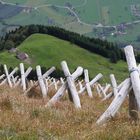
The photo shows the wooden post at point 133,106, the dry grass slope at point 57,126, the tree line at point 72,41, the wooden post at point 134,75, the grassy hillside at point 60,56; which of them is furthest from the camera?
the tree line at point 72,41

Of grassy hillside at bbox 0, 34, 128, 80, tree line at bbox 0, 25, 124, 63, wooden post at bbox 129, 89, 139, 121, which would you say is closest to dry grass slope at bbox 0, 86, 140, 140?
wooden post at bbox 129, 89, 139, 121

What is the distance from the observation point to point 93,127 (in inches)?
415

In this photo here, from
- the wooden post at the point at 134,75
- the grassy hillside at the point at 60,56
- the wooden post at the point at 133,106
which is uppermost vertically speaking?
the wooden post at the point at 134,75

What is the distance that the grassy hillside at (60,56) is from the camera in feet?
478

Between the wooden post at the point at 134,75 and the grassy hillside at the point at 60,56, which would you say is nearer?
the wooden post at the point at 134,75

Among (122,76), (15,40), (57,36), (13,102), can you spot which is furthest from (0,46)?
(13,102)

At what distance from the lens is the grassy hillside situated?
145750 millimetres

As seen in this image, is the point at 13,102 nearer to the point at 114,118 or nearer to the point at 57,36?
the point at 114,118

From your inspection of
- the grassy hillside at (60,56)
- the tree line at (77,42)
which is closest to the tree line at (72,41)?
the tree line at (77,42)

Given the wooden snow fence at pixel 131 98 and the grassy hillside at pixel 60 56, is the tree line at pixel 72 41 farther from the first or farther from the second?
the wooden snow fence at pixel 131 98

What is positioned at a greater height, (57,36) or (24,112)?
(24,112)

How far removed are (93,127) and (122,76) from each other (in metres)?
130

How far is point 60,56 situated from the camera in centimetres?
14962

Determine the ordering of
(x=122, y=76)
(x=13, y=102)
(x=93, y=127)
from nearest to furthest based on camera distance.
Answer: (x=93, y=127)
(x=13, y=102)
(x=122, y=76)
